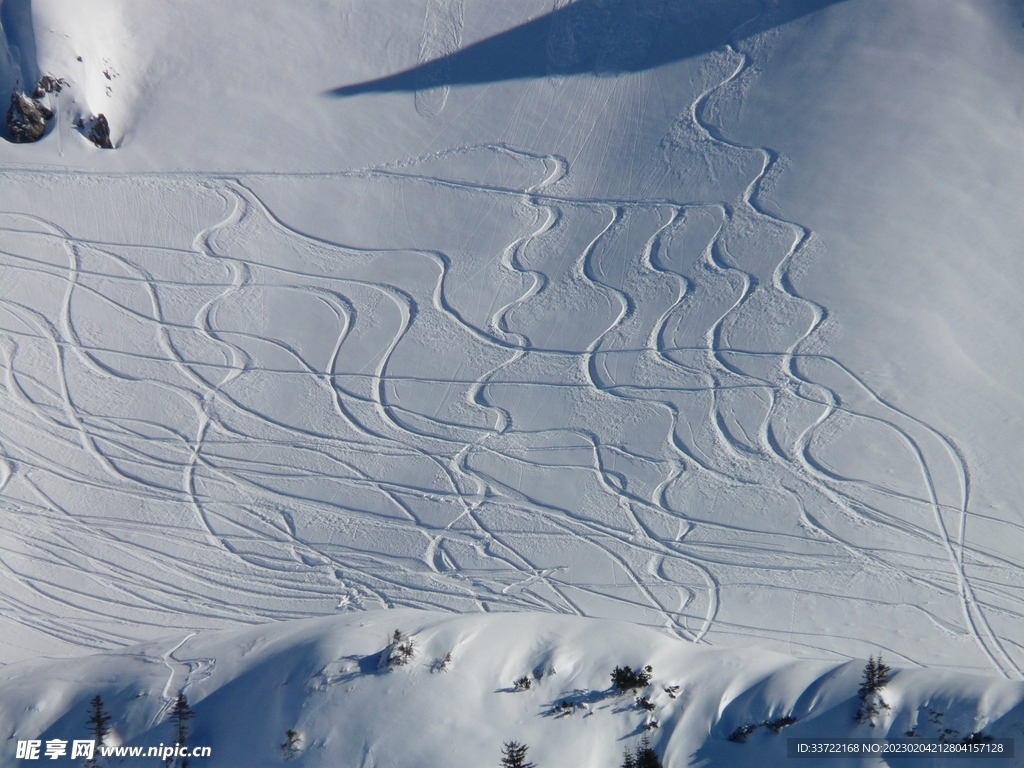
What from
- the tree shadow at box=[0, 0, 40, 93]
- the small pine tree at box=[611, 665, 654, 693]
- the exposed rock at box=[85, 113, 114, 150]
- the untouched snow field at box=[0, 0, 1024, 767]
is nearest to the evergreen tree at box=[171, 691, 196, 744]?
the untouched snow field at box=[0, 0, 1024, 767]

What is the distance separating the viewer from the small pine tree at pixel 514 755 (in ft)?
21.1

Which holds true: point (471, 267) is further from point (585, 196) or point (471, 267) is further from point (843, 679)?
point (843, 679)

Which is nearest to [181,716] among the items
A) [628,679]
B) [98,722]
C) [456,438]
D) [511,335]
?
[98,722]

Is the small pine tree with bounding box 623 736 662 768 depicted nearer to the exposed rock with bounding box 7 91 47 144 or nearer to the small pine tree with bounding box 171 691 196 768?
the small pine tree with bounding box 171 691 196 768

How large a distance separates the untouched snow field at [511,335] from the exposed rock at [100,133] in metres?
0.15

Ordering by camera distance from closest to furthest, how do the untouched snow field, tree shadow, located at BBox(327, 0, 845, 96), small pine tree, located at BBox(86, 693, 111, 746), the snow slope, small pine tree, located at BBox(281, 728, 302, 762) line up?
1. the snow slope
2. small pine tree, located at BBox(281, 728, 302, 762)
3. small pine tree, located at BBox(86, 693, 111, 746)
4. the untouched snow field
5. tree shadow, located at BBox(327, 0, 845, 96)

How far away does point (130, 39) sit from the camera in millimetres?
10938

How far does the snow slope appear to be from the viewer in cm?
644

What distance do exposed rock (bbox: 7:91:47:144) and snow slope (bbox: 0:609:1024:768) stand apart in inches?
291

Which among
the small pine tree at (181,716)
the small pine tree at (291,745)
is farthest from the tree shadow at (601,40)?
the small pine tree at (291,745)

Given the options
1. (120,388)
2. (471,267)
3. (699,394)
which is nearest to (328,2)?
(471,267)

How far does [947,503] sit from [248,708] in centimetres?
830

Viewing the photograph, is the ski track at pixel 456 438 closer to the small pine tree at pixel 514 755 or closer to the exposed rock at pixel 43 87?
the exposed rock at pixel 43 87

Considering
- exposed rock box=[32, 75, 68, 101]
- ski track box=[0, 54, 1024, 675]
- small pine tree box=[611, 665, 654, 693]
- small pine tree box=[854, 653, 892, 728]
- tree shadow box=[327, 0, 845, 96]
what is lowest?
small pine tree box=[854, 653, 892, 728]
